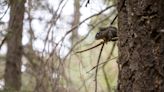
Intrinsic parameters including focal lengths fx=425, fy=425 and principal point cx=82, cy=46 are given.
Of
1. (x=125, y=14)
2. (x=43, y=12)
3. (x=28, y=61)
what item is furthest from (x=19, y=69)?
(x=125, y=14)

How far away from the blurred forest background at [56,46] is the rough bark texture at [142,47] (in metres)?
0.41

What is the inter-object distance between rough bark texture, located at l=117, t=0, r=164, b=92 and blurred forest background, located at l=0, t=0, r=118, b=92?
406 mm

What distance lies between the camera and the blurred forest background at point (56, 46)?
240 centimetres

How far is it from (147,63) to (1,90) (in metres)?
1.22

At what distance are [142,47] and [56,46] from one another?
0.90 meters

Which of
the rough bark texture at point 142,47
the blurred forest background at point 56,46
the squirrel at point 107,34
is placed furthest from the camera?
the blurred forest background at point 56,46

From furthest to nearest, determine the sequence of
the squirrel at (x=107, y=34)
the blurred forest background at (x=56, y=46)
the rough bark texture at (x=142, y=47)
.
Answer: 1. the blurred forest background at (x=56, y=46)
2. the squirrel at (x=107, y=34)
3. the rough bark texture at (x=142, y=47)

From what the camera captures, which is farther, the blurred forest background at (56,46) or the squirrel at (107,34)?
the blurred forest background at (56,46)

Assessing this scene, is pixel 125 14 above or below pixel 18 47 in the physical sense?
above

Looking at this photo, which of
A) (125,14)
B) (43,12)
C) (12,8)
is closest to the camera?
(125,14)

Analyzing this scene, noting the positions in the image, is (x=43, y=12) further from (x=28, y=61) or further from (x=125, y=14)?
(x=125, y=14)

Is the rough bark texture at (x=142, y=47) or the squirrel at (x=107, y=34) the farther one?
the squirrel at (x=107, y=34)

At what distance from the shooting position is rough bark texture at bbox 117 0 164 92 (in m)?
1.41

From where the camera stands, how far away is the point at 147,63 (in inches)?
56.1
